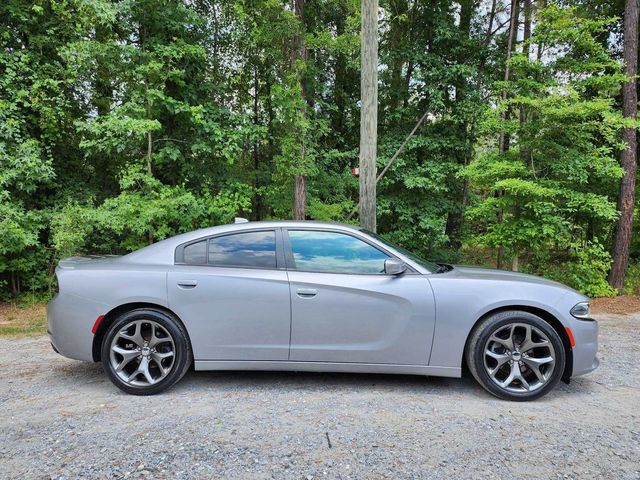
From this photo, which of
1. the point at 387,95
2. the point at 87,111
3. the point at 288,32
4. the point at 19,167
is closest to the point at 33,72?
the point at 87,111

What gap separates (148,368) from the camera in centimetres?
318

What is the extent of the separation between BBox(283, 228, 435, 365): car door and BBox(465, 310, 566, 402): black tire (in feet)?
1.26

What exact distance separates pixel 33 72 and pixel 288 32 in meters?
4.58

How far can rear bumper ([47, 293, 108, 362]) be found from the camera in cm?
318

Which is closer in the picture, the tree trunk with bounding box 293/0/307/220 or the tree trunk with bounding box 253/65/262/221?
the tree trunk with bounding box 293/0/307/220

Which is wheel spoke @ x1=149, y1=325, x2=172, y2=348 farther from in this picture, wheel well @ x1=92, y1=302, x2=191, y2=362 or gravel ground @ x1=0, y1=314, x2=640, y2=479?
gravel ground @ x1=0, y1=314, x2=640, y2=479

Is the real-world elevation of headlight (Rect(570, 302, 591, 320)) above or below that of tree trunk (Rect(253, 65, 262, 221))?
below

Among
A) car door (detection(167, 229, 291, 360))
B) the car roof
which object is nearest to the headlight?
the car roof

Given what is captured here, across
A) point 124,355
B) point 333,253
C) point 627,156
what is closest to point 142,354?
point 124,355

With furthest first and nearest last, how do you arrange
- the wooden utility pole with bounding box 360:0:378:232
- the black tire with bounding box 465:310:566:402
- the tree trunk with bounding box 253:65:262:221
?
the tree trunk with bounding box 253:65:262:221 → the wooden utility pole with bounding box 360:0:378:232 → the black tire with bounding box 465:310:566:402

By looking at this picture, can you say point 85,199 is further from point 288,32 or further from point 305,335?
point 305,335

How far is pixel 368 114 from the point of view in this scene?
19.1ft

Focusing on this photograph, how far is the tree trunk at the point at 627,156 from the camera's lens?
724cm

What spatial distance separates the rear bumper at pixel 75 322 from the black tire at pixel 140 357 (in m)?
0.15
